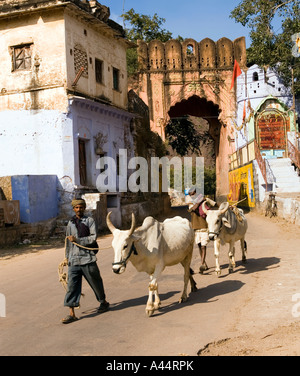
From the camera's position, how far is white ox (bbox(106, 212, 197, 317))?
6832 millimetres

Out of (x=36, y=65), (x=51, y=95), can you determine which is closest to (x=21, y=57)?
(x=36, y=65)

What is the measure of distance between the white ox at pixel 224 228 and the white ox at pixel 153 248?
1.09m

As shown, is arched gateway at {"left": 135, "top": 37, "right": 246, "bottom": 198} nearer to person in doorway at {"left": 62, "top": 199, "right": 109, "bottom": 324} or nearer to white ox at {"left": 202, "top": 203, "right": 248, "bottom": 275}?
white ox at {"left": 202, "top": 203, "right": 248, "bottom": 275}

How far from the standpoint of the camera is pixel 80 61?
2056cm

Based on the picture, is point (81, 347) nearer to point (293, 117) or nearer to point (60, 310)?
point (60, 310)

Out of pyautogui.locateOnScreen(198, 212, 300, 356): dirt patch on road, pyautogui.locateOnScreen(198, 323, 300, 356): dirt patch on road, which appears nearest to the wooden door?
pyautogui.locateOnScreen(198, 212, 300, 356): dirt patch on road

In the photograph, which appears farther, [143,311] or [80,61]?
[80,61]

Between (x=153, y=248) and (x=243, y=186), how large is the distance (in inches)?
829

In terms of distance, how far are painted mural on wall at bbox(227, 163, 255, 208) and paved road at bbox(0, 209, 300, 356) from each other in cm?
1421

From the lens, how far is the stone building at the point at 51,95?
19406 millimetres

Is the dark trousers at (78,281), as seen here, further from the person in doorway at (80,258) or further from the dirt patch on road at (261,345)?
the dirt patch on road at (261,345)

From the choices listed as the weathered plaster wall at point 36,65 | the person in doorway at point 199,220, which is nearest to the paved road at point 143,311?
the person in doorway at point 199,220

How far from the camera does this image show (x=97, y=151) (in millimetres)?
21328

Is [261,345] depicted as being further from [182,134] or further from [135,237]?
[182,134]
